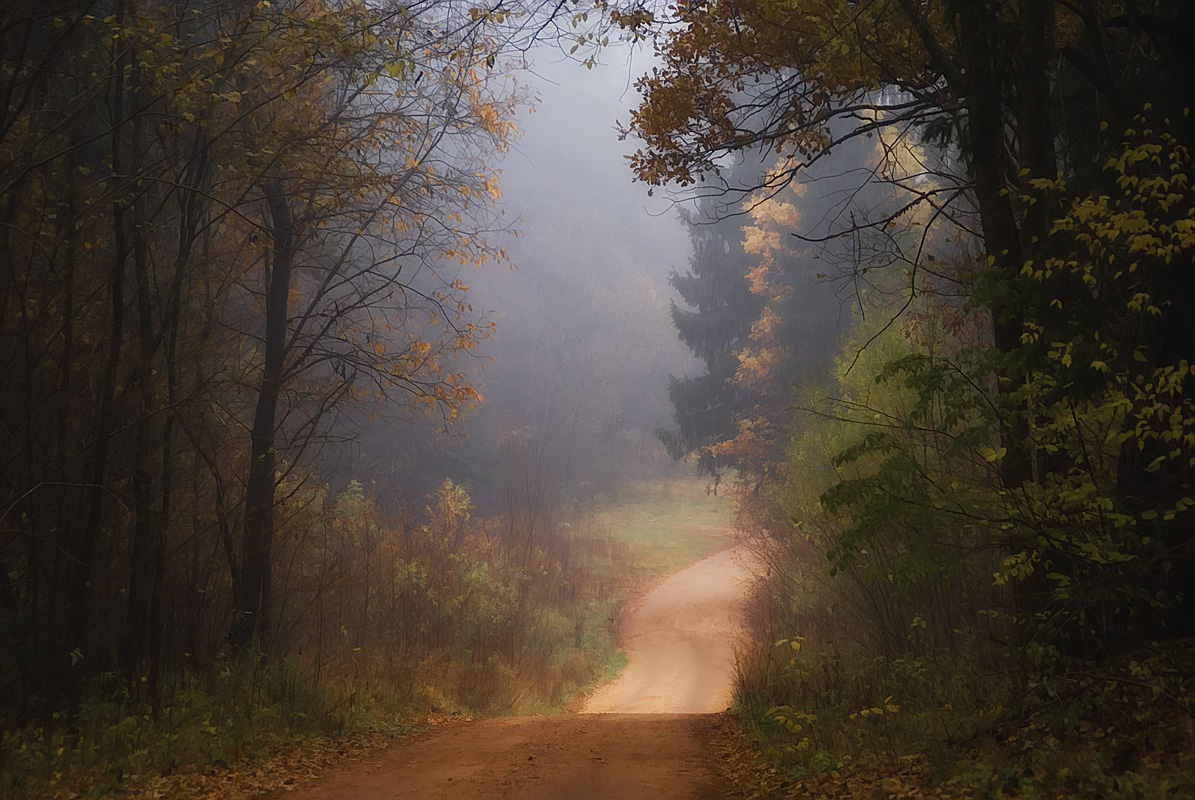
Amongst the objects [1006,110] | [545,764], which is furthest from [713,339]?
[545,764]

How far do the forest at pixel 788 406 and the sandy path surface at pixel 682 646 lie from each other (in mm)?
3045

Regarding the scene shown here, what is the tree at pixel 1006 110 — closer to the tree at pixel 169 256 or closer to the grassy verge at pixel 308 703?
the tree at pixel 169 256

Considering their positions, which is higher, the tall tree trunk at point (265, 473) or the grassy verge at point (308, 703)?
the tall tree trunk at point (265, 473)

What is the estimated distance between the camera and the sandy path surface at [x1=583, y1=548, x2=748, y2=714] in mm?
20656

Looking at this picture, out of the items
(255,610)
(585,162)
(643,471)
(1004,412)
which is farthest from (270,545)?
(585,162)

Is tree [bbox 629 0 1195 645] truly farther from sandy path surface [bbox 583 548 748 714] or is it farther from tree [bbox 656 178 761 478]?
tree [bbox 656 178 761 478]

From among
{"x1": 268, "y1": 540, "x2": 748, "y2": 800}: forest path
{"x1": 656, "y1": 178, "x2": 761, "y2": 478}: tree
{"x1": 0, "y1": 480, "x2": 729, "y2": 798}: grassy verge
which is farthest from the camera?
{"x1": 656, "y1": 178, "x2": 761, "y2": 478}: tree

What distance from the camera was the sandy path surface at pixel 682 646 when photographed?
2066 centimetres

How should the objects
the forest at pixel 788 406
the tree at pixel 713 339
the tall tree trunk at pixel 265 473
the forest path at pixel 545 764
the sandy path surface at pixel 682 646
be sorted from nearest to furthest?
the forest at pixel 788 406 < the forest path at pixel 545 764 < the tall tree trunk at pixel 265 473 < the sandy path surface at pixel 682 646 < the tree at pixel 713 339

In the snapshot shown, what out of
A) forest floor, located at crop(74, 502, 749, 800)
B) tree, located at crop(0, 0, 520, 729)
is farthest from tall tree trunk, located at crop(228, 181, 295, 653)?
forest floor, located at crop(74, 502, 749, 800)

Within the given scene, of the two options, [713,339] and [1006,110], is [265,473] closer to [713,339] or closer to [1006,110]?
[1006,110]

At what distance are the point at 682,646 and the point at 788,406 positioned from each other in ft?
52.1

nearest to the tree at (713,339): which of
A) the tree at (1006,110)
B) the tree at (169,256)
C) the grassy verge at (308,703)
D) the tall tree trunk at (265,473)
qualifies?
the grassy verge at (308,703)

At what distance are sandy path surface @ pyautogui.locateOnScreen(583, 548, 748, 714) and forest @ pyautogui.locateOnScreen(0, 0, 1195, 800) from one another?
3045mm
